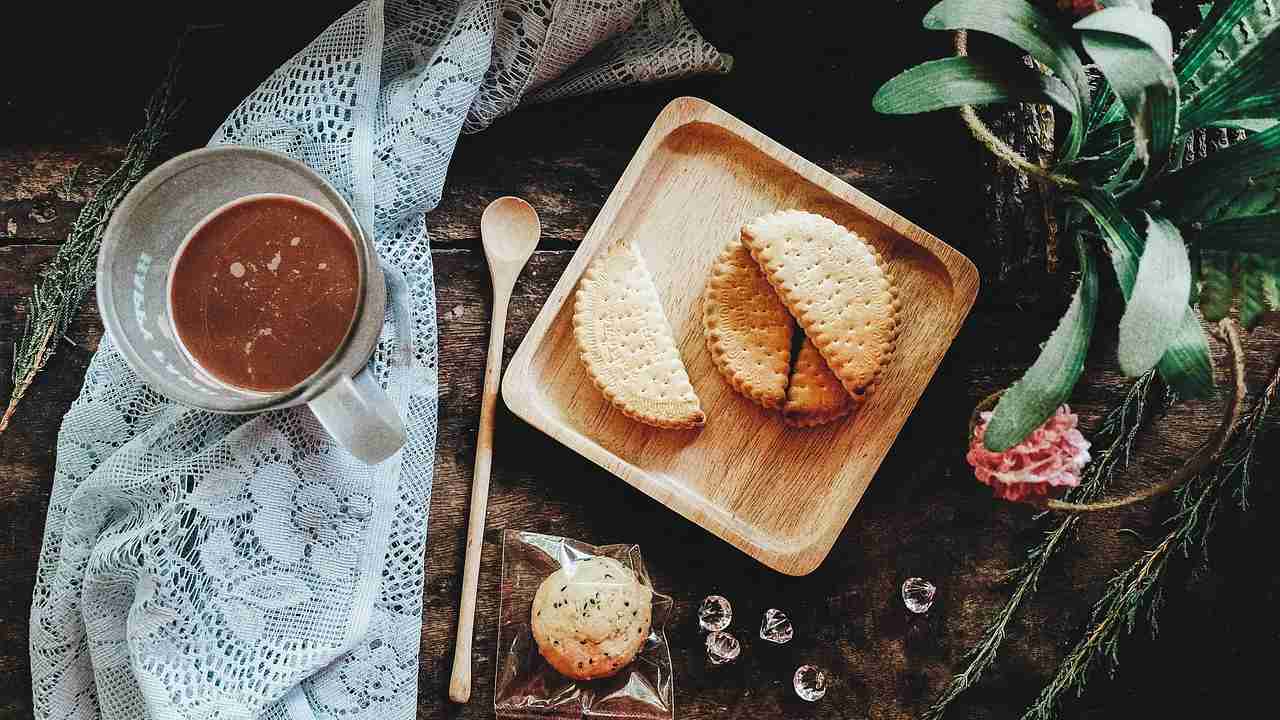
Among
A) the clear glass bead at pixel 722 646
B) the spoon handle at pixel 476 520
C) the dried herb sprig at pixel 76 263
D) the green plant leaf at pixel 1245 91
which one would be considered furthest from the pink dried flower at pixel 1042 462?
the dried herb sprig at pixel 76 263

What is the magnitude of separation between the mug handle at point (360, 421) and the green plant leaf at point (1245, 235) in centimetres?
92

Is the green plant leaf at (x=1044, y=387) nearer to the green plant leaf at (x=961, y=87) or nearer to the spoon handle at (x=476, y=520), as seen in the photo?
the green plant leaf at (x=961, y=87)

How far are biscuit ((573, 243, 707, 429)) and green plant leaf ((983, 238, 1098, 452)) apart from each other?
0.47 metres

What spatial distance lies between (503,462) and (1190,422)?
40.6 inches

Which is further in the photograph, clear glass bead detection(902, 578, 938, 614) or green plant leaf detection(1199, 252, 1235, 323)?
clear glass bead detection(902, 578, 938, 614)

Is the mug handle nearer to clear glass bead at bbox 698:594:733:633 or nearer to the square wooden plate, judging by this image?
the square wooden plate

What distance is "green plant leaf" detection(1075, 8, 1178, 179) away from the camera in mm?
809

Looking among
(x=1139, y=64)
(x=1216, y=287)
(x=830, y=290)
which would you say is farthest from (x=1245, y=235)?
(x=830, y=290)

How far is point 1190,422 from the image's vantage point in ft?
4.47

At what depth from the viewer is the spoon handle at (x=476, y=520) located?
4.29ft

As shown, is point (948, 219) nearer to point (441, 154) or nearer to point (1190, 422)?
point (1190, 422)

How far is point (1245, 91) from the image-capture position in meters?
0.88

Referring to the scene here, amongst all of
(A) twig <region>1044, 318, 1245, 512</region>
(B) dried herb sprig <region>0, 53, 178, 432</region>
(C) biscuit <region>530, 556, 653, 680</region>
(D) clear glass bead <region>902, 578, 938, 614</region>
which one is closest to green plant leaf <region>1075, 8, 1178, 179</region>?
(A) twig <region>1044, 318, 1245, 512</region>

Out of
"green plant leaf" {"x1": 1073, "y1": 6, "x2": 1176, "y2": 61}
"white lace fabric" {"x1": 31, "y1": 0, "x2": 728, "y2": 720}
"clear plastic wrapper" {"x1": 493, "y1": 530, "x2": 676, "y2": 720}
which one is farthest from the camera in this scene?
"clear plastic wrapper" {"x1": 493, "y1": 530, "x2": 676, "y2": 720}
